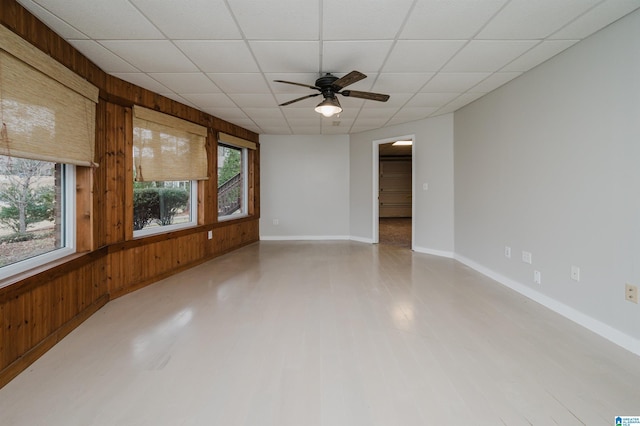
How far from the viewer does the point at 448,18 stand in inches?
83.6

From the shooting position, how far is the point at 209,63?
2.84 metres

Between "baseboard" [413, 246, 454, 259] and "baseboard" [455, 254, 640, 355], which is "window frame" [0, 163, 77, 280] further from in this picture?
"baseboard" [413, 246, 454, 259]

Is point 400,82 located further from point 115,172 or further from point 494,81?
point 115,172

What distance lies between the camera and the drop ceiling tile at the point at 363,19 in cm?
197

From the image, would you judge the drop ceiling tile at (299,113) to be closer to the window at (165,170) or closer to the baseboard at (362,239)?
the window at (165,170)

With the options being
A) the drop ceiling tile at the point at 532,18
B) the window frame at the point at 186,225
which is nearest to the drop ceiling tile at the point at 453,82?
the drop ceiling tile at the point at 532,18

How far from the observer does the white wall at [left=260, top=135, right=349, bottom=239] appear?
6.54 metres

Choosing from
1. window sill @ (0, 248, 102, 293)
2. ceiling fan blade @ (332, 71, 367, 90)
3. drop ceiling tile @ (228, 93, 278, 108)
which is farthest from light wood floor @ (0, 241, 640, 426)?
drop ceiling tile @ (228, 93, 278, 108)

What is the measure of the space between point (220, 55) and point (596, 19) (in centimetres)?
294

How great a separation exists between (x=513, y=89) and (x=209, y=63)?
3.24m

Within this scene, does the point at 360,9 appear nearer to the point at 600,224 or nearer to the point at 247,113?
the point at 600,224

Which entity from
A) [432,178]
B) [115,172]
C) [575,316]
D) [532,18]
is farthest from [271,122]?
[575,316]

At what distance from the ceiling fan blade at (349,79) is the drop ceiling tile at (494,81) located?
64.0 inches

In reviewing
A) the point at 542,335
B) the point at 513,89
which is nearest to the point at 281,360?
the point at 542,335
